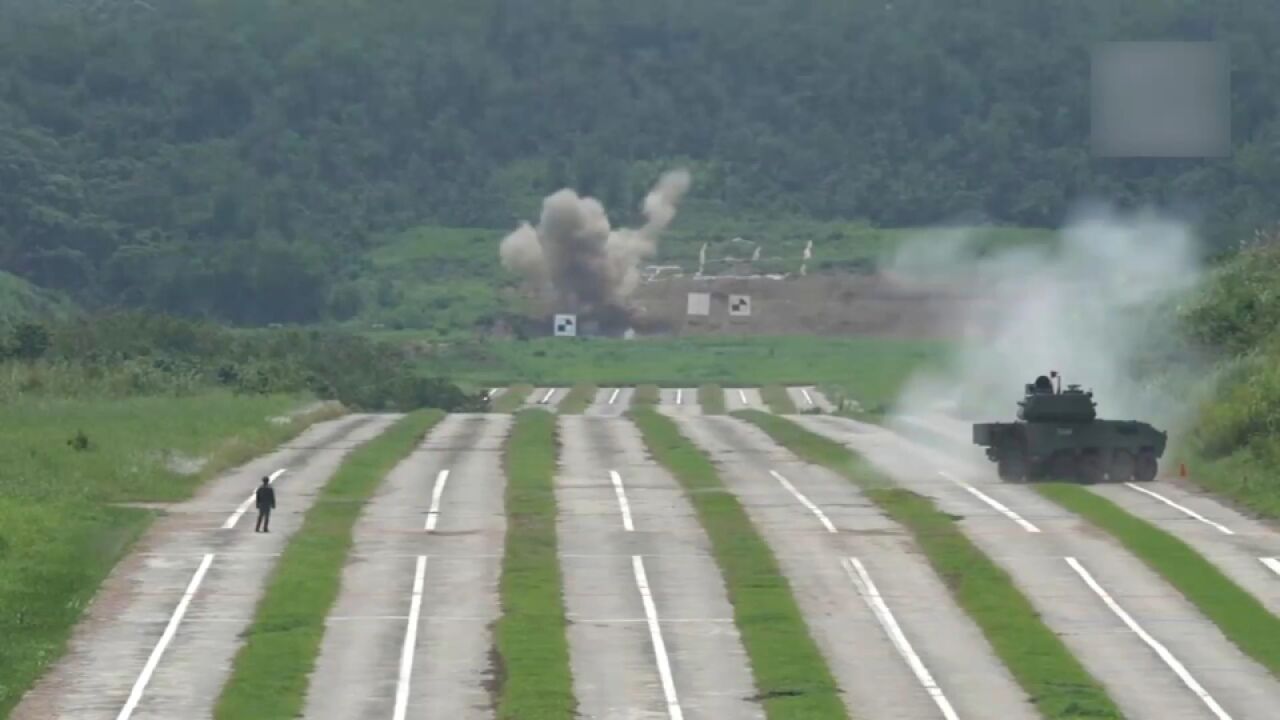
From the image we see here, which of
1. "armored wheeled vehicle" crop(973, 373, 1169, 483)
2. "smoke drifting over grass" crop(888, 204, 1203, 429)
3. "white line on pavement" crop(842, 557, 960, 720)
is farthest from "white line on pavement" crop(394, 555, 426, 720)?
"smoke drifting over grass" crop(888, 204, 1203, 429)

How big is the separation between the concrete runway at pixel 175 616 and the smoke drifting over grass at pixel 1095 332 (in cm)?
2945

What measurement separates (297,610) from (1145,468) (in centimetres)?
2841

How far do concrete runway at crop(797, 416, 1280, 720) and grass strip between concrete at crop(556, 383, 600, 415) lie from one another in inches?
2071

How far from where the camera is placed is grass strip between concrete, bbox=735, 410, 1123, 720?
42.7m

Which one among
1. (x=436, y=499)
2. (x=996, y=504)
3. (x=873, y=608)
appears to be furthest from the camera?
(x=436, y=499)

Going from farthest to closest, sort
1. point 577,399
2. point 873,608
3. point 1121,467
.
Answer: point 577,399 < point 1121,467 < point 873,608

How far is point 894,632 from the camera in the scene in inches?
1908

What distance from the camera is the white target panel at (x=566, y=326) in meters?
179

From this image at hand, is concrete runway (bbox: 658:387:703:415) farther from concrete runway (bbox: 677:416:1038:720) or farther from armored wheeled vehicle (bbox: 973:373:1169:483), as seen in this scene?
concrete runway (bbox: 677:416:1038:720)

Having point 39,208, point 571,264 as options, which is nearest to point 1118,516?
point 571,264

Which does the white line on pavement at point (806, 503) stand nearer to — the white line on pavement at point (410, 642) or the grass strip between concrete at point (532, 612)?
the grass strip between concrete at point (532, 612)

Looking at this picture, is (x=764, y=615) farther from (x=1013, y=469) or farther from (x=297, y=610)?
(x=1013, y=469)

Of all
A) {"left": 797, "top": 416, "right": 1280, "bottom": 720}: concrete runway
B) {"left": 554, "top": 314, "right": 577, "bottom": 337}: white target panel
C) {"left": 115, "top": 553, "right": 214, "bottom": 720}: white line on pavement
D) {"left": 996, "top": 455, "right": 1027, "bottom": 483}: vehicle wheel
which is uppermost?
{"left": 554, "top": 314, "right": 577, "bottom": 337}: white target panel

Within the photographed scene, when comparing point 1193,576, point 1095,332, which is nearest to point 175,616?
point 1193,576
